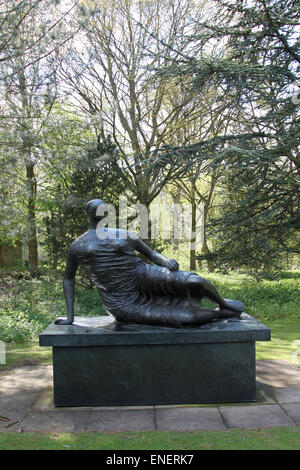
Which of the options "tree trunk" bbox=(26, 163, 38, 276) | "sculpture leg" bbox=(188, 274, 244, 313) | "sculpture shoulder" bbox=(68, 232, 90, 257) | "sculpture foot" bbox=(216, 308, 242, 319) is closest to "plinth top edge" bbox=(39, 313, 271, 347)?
"sculpture leg" bbox=(188, 274, 244, 313)

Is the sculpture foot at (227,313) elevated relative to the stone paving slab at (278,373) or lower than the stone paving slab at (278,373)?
elevated

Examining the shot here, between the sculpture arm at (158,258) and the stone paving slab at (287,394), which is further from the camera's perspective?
the sculpture arm at (158,258)

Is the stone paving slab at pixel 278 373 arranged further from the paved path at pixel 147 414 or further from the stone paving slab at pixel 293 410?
the stone paving slab at pixel 293 410

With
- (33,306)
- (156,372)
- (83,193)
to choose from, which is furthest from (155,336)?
(83,193)

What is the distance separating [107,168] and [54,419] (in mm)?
8134

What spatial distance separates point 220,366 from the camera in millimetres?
4383

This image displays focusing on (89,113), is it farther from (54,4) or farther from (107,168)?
(54,4)

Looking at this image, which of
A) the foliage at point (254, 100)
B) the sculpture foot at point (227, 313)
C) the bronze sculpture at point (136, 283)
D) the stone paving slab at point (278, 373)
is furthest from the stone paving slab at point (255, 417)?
the foliage at point (254, 100)

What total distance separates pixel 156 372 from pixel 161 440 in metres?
0.97

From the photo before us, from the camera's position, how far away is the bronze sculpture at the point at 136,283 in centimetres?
451

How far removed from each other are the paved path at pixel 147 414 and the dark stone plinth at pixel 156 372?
13 cm

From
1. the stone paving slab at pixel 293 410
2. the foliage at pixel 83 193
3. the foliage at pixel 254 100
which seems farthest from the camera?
the foliage at pixel 83 193

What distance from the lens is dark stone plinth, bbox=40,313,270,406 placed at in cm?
436

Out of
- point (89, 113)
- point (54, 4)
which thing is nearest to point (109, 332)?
point (54, 4)
